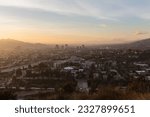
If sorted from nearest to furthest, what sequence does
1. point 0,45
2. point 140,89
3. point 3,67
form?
point 140,89 → point 3,67 → point 0,45

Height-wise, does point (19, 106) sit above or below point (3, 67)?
above

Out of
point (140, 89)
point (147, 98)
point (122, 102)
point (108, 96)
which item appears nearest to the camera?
point (122, 102)

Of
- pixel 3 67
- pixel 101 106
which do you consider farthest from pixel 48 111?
pixel 3 67

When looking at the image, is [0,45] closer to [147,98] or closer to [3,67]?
[3,67]

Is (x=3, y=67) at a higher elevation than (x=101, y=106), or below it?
below

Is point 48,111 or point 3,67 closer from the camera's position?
point 48,111

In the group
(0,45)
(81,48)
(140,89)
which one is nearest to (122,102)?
(140,89)

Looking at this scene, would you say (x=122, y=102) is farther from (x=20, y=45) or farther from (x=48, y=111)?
(x=20, y=45)

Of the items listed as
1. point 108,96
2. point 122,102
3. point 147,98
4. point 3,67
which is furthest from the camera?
point 3,67

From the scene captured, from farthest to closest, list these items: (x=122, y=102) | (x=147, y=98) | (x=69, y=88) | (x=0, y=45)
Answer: (x=0, y=45) < (x=69, y=88) < (x=147, y=98) < (x=122, y=102)
